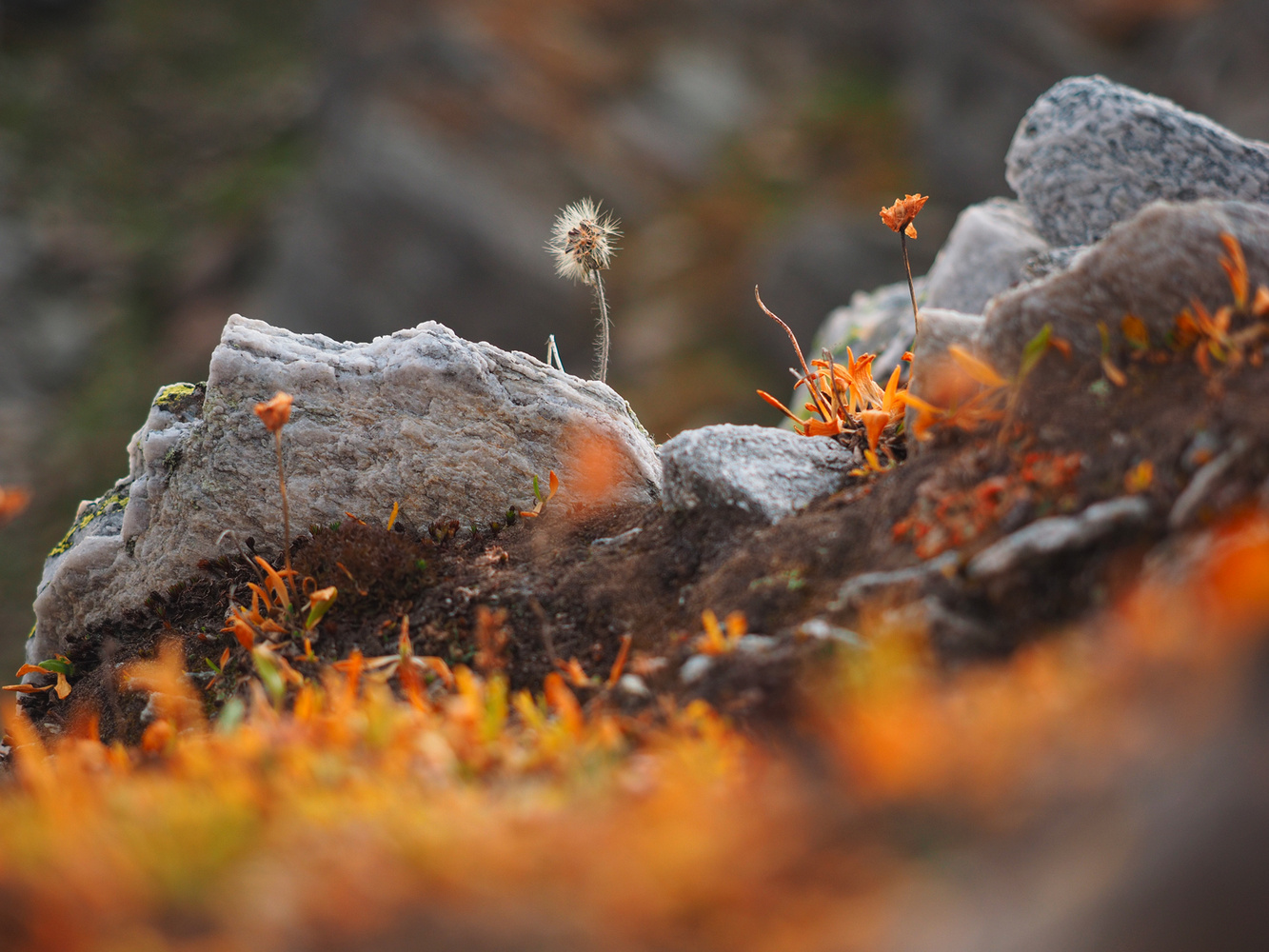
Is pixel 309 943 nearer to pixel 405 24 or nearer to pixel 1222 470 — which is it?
pixel 1222 470

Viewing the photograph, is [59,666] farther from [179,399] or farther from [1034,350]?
[1034,350]

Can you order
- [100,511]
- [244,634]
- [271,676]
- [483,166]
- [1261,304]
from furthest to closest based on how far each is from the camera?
[483,166]
[100,511]
[244,634]
[271,676]
[1261,304]

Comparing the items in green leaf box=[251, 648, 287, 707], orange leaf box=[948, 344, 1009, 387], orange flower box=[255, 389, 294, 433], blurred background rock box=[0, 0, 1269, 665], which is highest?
blurred background rock box=[0, 0, 1269, 665]

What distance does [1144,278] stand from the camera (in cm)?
383

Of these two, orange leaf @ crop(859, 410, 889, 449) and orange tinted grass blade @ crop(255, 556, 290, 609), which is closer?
orange tinted grass blade @ crop(255, 556, 290, 609)

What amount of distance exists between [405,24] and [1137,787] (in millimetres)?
32573

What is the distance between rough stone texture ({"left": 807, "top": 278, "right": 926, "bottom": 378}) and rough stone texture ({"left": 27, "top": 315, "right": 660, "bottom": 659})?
138 inches

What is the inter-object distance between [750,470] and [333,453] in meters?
2.56

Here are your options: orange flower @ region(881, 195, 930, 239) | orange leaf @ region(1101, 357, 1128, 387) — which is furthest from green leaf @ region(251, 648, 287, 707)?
orange flower @ region(881, 195, 930, 239)

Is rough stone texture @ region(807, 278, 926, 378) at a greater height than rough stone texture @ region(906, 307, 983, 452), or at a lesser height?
greater

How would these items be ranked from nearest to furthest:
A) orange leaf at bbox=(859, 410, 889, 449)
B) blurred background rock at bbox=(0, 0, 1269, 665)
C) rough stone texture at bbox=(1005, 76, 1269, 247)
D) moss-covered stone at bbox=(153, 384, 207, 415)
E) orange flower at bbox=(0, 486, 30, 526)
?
1. orange flower at bbox=(0, 486, 30, 526)
2. orange leaf at bbox=(859, 410, 889, 449)
3. moss-covered stone at bbox=(153, 384, 207, 415)
4. rough stone texture at bbox=(1005, 76, 1269, 247)
5. blurred background rock at bbox=(0, 0, 1269, 665)

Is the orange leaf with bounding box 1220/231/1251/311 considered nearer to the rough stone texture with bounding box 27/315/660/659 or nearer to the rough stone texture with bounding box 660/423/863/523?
the rough stone texture with bounding box 660/423/863/523

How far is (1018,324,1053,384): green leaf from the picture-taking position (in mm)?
3865

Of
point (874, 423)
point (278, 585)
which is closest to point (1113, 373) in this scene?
point (874, 423)
